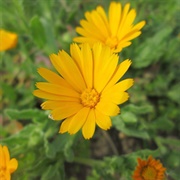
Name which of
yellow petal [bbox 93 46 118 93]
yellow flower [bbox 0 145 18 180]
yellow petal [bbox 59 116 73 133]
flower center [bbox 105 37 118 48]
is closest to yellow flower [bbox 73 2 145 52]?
flower center [bbox 105 37 118 48]

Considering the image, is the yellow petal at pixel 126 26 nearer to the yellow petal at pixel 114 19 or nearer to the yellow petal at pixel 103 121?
the yellow petal at pixel 114 19

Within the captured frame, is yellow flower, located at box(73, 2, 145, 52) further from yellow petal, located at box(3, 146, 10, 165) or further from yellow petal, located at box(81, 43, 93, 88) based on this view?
yellow petal, located at box(3, 146, 10, 165)

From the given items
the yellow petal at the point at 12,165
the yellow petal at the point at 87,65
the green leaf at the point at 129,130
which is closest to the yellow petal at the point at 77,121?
the yellow petal at the point at 87,65

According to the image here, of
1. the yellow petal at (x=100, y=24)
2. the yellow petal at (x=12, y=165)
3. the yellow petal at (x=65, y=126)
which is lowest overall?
the yellow petal at (x=12, y=165)

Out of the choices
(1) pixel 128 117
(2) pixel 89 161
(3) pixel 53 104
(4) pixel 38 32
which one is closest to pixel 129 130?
(1) pixel 128 117

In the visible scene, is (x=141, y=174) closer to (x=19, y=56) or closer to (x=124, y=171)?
(x=124, y=171)
